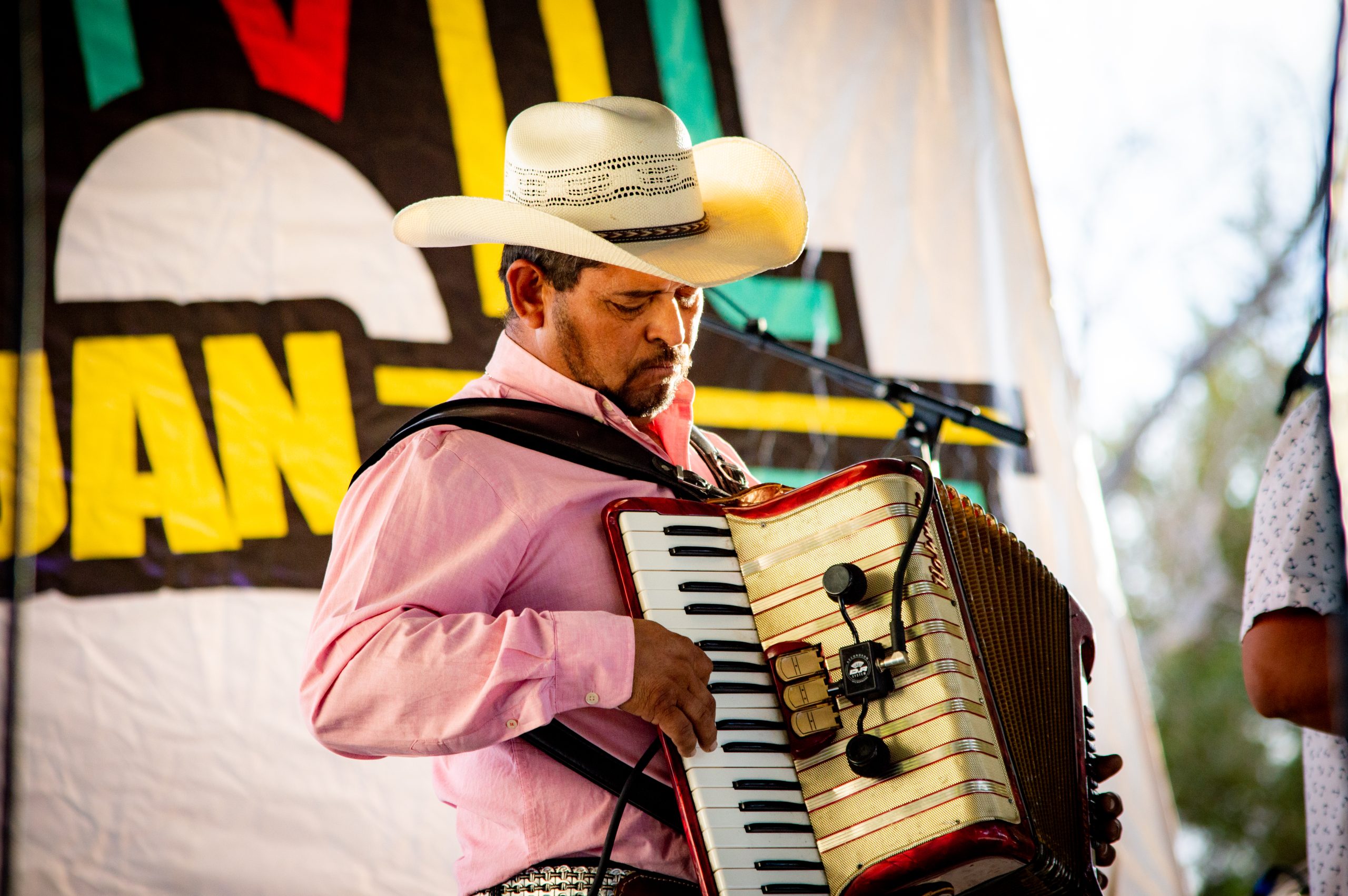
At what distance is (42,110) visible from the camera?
260 centimetres

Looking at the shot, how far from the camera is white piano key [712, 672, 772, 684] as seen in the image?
1.48 m

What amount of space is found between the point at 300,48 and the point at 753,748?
A: 208 cm

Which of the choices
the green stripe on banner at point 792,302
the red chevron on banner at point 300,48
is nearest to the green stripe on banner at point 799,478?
the green stripe on banner at point 792,302

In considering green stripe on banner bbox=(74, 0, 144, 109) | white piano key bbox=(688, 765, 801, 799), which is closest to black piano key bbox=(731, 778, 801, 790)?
white piano key bbox=(688, 765, 801, 799)

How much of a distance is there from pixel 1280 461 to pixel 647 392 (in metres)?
1.07

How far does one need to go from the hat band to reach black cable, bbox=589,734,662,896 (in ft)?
2.39

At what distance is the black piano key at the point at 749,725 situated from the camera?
1459mm

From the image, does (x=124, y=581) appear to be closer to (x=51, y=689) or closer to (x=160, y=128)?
(x=51, y=689)

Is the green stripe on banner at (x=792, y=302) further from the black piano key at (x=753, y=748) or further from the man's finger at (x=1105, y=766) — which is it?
the black piano key at (x=753, y=748)

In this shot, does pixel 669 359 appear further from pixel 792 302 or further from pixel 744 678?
pixel 792 302

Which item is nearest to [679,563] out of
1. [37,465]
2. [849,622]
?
[849,622]

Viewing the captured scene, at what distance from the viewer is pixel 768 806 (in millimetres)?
1435

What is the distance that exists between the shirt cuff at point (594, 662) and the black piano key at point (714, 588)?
10cm

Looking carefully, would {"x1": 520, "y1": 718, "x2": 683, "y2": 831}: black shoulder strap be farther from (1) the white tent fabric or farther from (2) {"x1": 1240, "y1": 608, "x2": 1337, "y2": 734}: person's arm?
(1) the white tent fabric
